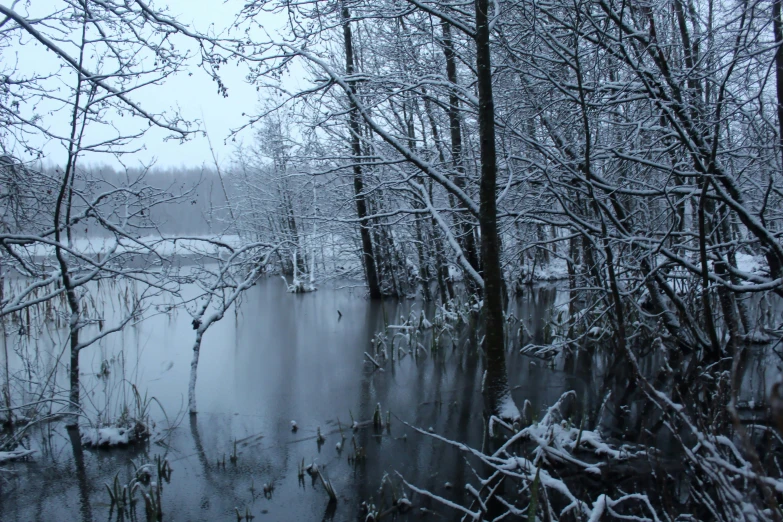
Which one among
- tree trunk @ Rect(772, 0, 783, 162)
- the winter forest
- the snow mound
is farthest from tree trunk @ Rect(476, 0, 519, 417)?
the snow mound

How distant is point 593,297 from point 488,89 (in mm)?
4833

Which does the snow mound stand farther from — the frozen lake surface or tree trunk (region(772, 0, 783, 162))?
tree trunk (region(772, 0, 783, 162))

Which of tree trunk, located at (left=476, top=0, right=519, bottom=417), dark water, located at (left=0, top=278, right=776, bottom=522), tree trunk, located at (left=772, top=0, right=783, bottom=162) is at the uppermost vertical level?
tree trunk, located at (left=772, top=0, right=783, bottom=162)

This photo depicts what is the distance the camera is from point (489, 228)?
4.73 metres

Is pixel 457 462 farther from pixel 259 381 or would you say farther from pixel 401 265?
pixel 401 265

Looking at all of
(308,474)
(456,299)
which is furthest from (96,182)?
(456,299)

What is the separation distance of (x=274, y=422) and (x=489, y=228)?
2.99m

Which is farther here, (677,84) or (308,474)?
(677,84)

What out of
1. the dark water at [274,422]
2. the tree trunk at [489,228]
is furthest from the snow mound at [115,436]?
the tree trunk at [489,228]

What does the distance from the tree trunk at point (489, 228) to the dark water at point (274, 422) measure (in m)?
0.52

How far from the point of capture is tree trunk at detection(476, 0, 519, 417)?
4617 millimetres

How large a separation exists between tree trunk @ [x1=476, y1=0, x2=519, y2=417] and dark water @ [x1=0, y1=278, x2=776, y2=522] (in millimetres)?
516

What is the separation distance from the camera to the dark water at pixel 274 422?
393cm

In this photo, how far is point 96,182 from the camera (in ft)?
18.4
